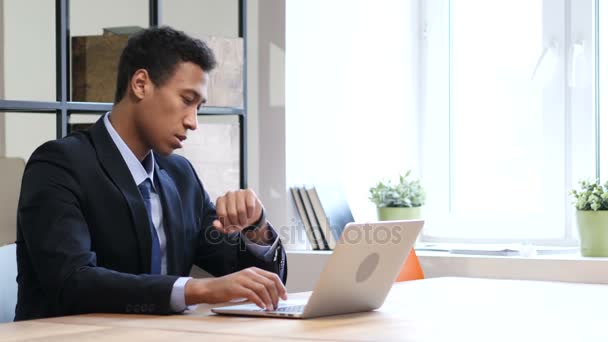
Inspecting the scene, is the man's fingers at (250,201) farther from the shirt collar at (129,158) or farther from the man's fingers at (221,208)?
the shirt collar at (129,158)

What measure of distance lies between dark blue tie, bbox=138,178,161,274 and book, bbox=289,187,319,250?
4.17 ft

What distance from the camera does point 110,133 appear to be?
90.0 inches

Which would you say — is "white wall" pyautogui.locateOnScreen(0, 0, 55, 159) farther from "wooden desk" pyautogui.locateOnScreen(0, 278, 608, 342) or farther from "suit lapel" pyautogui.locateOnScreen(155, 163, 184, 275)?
"wooden desk" pyautogui.locateOnScreen(0, 278, 608, 342)

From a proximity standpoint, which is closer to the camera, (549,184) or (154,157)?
(154,157)

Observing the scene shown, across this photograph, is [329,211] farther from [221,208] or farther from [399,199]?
[221,208]

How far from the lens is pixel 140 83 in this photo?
7.78ft

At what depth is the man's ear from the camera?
2.37 meters

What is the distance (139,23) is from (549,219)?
1.82 meters

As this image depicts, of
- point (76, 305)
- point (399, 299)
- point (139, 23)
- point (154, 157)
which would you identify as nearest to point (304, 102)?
point (139, 23)

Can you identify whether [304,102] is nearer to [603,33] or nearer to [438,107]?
[438,107]

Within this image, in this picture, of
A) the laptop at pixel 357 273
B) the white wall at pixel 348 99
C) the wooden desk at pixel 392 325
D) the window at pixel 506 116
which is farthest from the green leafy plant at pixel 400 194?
the laptop at pixel 357 273

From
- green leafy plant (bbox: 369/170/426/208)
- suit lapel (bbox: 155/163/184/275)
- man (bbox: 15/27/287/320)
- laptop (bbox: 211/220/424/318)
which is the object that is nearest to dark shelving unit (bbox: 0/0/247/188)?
man (bbox: 15/27/287/320)

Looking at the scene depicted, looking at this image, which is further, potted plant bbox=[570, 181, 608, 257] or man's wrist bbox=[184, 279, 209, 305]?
potted plant bbox=[570, 181, 608, 257]

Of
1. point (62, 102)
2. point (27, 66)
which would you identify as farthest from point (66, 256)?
point (27, 66)
